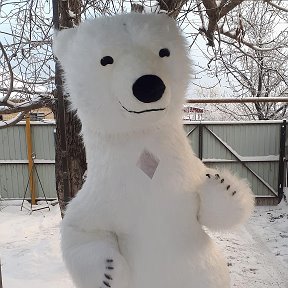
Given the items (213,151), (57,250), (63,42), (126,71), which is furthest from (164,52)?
(213,151)

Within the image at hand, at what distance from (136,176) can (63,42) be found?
0.35 m

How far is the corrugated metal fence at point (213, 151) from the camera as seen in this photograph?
4.73 meters

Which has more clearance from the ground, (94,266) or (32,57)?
(32,57)

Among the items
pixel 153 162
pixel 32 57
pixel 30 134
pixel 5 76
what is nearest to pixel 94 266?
pixel 153 162

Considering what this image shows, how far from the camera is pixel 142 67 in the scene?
0.72m

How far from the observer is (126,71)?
72 centimetres

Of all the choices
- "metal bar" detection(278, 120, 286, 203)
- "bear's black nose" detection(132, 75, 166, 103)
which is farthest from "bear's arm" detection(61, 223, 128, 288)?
"metal bar" detection(278, 120, 286, 203)

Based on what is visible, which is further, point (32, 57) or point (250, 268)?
point (250, 268)

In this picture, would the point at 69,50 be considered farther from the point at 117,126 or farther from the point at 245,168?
the point at 245,168

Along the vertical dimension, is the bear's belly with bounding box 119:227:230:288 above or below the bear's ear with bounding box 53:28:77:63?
below

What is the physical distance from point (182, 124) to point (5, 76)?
193cm

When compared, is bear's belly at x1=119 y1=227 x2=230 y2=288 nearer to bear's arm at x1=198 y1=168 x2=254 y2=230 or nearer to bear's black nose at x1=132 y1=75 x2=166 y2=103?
bear's arm at x1=198 y1=168 x2=254 y2=230

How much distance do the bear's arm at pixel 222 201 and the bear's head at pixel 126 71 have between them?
194mm

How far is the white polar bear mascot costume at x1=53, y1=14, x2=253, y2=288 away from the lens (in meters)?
0.76
